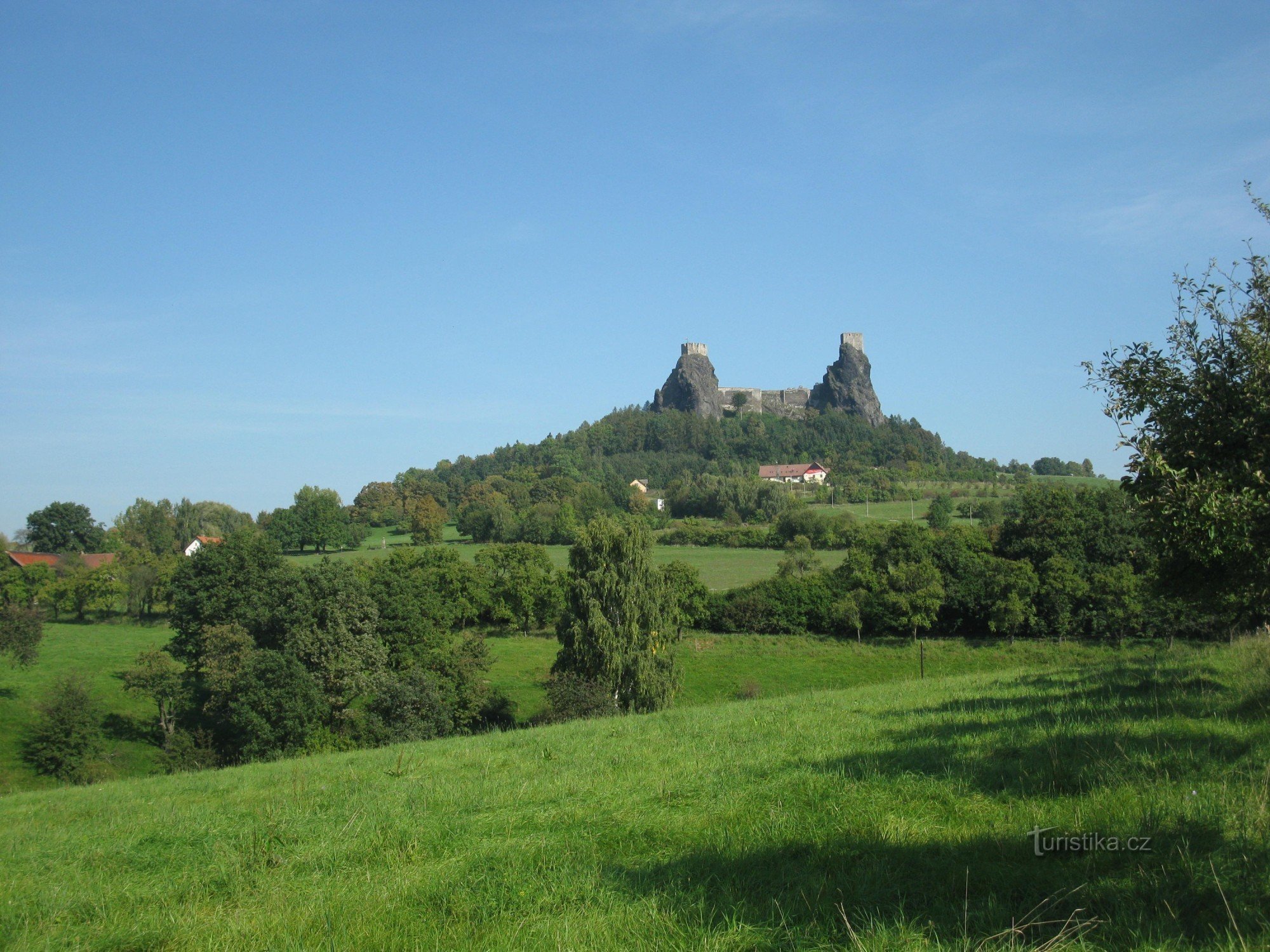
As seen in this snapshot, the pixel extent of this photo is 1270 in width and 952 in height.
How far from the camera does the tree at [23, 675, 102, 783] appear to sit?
3222 centimetres

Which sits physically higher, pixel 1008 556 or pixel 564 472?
pixel 564 472

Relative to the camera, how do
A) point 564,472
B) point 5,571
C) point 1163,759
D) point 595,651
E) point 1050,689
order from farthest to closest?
point 564,472
point 5,571
point 595,651
point 1050,689
point 1163,759

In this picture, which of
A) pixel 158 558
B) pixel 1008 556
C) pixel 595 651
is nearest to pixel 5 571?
pixel 158 558

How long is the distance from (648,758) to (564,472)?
6085 inches

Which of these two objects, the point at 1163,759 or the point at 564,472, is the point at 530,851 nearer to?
the point at 1163,759

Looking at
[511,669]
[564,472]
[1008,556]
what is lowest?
[511,669]

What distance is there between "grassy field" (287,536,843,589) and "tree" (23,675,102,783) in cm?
2842

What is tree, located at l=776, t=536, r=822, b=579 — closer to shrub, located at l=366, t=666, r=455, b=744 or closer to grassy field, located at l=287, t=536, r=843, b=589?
grassy field, located at l=287, t=536, r=843, b=589

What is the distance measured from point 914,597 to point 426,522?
251ft

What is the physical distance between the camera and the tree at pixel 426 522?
110750 millimetres

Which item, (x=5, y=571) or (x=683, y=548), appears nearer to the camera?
(x=5, y=571)

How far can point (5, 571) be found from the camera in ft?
248

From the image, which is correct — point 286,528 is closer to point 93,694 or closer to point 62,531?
point 62,531

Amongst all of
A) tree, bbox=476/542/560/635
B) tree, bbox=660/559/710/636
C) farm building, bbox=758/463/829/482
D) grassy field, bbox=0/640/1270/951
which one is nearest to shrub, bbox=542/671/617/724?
grassy field, bbox=0/640/1270/951
